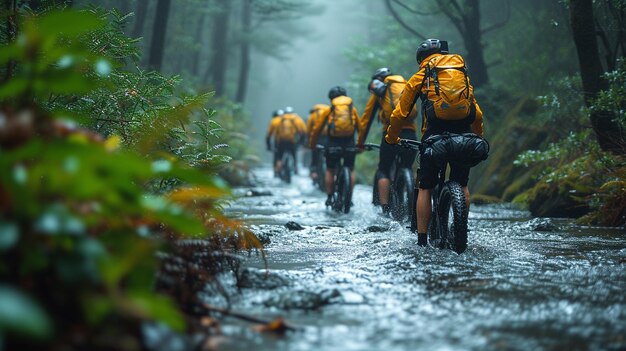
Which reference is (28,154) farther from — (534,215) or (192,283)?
(534,215)

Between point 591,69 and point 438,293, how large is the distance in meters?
6.51

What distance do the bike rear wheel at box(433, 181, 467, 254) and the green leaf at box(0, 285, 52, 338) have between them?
4314 mm

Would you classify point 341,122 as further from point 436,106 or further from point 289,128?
point 289,128

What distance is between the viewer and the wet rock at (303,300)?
368 centimetres

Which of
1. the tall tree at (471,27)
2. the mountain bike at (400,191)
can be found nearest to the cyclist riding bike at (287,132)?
the tall tree at (471,27)

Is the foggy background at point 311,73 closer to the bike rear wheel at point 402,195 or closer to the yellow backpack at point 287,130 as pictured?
the yellow backpack at point 287,130

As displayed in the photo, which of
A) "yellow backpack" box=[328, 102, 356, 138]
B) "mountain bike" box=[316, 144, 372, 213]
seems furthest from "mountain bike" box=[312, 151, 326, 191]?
"yellow backpack" box=[328, 102, 356, 138]

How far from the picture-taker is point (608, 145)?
9055 mm

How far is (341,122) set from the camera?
1095 cm

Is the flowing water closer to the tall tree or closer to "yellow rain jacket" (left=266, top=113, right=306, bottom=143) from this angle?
the tall tree

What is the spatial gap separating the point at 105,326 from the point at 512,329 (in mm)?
1957

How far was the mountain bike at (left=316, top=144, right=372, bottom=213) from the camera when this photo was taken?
10391 mm

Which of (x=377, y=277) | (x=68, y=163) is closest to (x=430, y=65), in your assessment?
(x=377, y=277)

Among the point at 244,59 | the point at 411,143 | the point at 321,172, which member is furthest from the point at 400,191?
the point at 244,59
